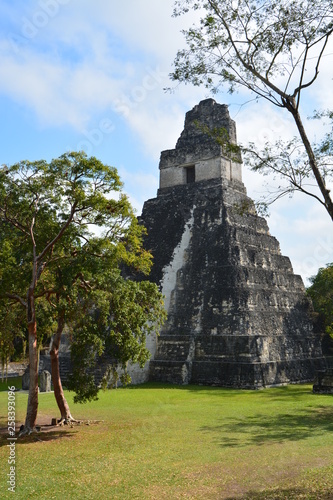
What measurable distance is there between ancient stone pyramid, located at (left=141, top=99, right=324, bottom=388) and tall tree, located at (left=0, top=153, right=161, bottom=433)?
16.9 feet

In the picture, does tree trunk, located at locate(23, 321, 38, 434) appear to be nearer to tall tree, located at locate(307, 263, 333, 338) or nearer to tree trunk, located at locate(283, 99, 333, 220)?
tree trunk, located at locate(283, 99, 333, 220)

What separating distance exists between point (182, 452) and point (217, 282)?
8964mm

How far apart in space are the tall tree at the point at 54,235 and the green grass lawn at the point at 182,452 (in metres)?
1.33

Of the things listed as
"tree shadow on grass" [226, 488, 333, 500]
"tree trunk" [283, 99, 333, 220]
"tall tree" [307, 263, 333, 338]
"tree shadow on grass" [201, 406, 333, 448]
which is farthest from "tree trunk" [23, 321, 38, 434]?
"tall tree" [307, 263, 333, 338]

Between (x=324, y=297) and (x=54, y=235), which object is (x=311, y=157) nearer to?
(x=54, y=235)

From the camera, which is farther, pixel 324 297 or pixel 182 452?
pixel 324 297

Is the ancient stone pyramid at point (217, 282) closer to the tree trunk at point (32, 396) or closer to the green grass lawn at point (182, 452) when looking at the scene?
the green grass lawn at point (182, 452)

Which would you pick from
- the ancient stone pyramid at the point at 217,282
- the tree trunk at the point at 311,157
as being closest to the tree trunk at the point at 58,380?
the tree trunk at the point at 311,157

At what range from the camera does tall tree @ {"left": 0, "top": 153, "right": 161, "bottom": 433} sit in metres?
7.75

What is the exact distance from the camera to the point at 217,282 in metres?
15.0

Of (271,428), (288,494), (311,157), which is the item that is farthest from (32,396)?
(311,157)

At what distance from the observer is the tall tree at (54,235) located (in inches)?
305

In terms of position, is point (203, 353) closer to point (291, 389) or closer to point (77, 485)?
point (291, 389)

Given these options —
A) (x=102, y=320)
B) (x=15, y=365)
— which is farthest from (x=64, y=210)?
(x=15, y=365)
